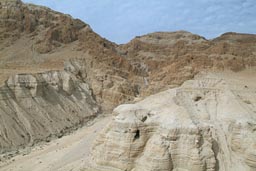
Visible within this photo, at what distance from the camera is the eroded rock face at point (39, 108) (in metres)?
30.0

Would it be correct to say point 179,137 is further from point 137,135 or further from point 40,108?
point 40,108

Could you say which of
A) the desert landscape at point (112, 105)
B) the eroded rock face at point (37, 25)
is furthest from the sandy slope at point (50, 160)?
the eroded rock face at point (37, 25)

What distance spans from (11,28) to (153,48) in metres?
46.2

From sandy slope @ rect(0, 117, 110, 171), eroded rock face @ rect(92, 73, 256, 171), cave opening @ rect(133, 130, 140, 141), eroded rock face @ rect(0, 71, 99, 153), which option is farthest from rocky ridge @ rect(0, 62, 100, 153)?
cave opening @ rect(133, 130, 140, 141)

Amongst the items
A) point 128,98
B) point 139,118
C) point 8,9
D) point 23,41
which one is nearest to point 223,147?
point 139,118

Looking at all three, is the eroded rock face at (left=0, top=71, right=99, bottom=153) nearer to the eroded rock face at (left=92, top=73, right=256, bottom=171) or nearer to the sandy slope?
the sandy slope

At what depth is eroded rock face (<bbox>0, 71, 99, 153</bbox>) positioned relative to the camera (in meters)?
30.0

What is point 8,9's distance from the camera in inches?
2352

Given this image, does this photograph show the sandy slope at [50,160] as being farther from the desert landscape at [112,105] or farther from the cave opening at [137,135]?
the cave opening at [137,135]

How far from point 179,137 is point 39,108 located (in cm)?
2526

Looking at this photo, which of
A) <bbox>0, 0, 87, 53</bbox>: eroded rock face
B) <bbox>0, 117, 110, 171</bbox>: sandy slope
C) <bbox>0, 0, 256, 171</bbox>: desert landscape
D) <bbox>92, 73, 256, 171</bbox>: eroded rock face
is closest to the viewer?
<bbox>92, 73, 256, 171</bbox>: eroded rock face

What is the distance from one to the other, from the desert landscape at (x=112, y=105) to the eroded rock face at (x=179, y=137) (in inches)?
1.5

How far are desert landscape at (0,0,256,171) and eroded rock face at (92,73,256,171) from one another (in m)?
0.04

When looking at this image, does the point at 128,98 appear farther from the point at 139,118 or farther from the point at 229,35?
the point at 229,35
